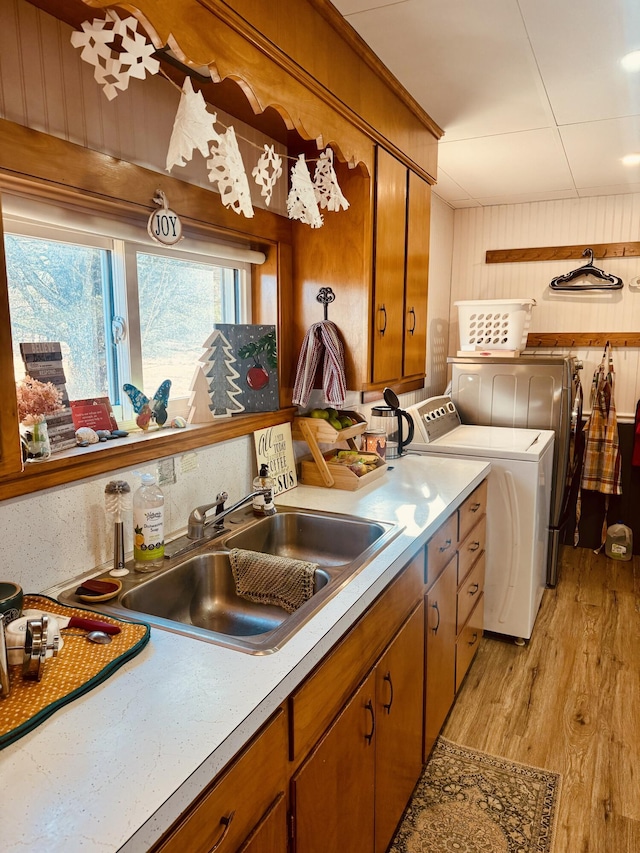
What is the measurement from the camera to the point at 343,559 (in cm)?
187

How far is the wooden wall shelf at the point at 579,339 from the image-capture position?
3824mm

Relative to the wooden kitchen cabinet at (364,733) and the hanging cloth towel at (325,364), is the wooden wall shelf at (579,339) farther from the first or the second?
the wooden kitchen cabinet at (364,733)

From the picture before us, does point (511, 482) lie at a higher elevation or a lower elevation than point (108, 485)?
lower

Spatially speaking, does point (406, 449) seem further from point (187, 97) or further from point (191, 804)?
point (191, 804)

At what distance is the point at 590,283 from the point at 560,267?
0.22 metres

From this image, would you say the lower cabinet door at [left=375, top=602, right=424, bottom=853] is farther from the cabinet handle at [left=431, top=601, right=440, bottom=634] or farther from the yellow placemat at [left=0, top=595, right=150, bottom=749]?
the yellow placemat at [left=0, top=595, right=150, bottom=749]

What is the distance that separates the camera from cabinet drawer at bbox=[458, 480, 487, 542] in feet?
7.47

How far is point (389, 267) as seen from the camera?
7.63 feet

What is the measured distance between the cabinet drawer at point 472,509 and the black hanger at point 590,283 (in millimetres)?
1889

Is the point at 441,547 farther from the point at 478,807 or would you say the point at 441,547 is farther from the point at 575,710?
the point at 575,710

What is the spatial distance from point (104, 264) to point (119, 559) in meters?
0.80

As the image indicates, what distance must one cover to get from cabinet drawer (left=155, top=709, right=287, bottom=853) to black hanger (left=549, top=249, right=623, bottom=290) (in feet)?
11.8

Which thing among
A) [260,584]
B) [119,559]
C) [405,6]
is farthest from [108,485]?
[405,6]

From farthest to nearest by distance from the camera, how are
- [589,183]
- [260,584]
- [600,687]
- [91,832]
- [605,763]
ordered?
1. [589,183]
2. [600,687]
3. [605,763]
4. [260,584]
5. [91,832]
